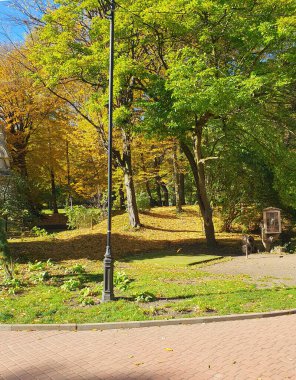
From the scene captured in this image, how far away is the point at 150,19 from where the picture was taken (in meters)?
15.0

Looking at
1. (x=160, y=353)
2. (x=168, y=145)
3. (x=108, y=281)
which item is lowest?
(x=160, y=353)

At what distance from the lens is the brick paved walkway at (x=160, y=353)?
522 centimetres

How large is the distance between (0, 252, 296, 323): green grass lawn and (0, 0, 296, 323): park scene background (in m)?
0.04

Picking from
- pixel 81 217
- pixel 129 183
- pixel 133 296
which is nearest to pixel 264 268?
pixel 133 296

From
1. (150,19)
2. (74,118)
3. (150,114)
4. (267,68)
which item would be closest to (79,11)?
(150,19)

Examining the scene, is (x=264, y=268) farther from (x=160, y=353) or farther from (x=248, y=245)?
(x=160, y=353)

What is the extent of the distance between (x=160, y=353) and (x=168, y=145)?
21.4 metres

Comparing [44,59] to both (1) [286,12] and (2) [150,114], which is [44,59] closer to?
(2) [150,114]

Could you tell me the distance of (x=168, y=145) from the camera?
26672mm

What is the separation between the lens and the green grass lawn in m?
8.22

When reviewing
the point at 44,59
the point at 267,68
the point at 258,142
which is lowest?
the point at 258,142

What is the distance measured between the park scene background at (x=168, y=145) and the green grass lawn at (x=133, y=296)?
0.14 feet

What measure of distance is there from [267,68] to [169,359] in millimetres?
12968

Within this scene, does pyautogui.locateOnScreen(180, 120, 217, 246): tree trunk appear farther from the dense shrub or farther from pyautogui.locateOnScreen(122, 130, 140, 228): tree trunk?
the dense shrub
